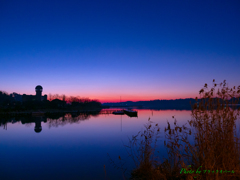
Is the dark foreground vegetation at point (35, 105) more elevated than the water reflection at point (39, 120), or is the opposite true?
the dark foreground vegetation at point (35, 105)

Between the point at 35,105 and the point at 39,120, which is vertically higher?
the point at 35,105

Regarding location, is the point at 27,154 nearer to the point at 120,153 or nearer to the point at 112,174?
the point at 120,153

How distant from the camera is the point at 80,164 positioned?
1054 centimetres

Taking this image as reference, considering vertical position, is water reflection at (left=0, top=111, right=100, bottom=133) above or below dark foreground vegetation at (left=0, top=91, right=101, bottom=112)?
below

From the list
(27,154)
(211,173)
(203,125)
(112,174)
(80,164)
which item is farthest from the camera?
(27,154)

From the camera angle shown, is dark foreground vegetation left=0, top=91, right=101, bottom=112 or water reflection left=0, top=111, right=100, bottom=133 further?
dark foreground vegetation left=0, top=91, right=101, bottom=112

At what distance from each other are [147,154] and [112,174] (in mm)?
2460

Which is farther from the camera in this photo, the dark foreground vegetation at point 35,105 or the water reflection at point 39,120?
the dark foreground vegetation at point 35,105

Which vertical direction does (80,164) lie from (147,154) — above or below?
below

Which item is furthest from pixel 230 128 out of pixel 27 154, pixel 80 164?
pixel 27 154

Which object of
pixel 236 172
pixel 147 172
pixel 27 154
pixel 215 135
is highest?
pixel 215 135

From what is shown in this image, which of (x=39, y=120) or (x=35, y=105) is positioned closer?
(x=39, y=120)

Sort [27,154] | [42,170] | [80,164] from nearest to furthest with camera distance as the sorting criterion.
→ [42,170] → [80,164] → [27,154]

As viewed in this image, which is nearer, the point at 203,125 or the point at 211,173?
the point at 211,173
